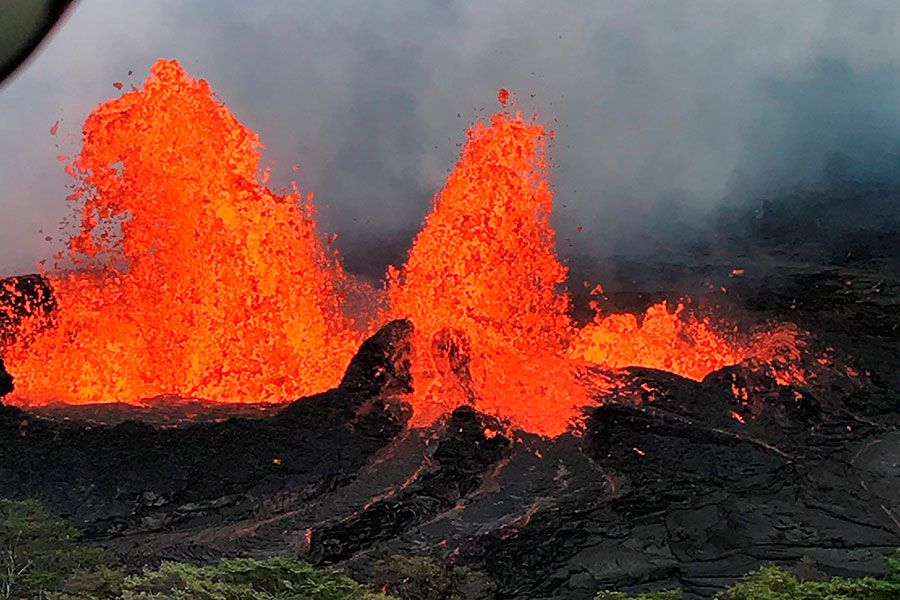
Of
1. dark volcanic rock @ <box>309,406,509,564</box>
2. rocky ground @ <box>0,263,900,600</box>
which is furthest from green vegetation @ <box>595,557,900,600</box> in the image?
dark volcanic rock @ <box>309,406,509,564</box>

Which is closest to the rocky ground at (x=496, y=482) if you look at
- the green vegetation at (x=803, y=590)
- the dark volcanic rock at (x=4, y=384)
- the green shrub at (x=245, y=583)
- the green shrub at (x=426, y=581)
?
the green shrub at (x=426, y=581)

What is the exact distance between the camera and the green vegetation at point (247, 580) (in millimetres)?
12539

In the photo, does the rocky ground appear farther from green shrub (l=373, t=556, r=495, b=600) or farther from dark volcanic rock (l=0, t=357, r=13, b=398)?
dark volcanic rock (l=0, t=357, r=13, b=398)

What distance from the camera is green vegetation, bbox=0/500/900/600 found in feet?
41.1

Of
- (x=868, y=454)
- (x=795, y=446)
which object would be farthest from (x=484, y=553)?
(x=868, y=454)

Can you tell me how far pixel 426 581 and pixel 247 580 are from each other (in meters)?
4.27

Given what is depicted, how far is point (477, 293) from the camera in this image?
35.7m

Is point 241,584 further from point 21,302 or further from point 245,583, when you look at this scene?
point 21,302

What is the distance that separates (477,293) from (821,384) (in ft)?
46.3

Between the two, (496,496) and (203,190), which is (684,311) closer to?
(496,496)

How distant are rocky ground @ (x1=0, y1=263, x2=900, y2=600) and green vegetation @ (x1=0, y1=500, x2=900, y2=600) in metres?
1.16

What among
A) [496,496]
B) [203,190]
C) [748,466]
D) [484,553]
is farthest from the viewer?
[203,190]

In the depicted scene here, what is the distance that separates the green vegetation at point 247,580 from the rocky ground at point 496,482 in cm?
116

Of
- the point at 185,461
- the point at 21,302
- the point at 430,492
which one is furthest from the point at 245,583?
the point at 21,302
